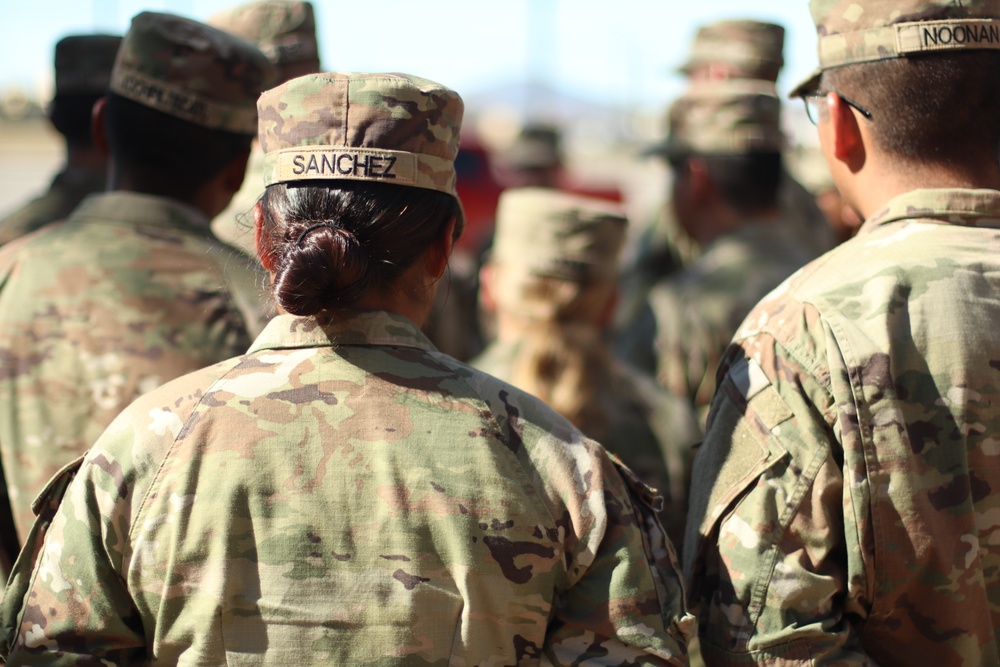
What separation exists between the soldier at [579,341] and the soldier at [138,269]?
1214 millimetres

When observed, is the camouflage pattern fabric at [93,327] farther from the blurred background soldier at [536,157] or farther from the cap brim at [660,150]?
the blurred background soldier at [536,157]

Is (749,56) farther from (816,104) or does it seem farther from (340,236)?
(340,236)

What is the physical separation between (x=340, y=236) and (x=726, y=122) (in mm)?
3451

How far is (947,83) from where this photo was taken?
7.29 feet

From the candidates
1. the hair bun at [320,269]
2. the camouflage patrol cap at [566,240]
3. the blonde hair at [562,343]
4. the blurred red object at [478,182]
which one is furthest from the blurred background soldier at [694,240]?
the blurred red object at [478,182]

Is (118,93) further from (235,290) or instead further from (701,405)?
(701,405)

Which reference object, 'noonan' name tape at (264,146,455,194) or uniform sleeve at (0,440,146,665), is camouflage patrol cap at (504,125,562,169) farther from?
uniform sleeve at (0,440,146,665)

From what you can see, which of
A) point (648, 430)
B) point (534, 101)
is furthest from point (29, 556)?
point (534, 101)

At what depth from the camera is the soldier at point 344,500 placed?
5.94 feet

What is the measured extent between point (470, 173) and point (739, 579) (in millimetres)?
16917

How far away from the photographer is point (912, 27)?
2.22 m

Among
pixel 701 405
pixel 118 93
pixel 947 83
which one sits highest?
pixel 118 93

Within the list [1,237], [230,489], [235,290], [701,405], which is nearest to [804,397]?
[230,489]

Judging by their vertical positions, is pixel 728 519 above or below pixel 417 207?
below
